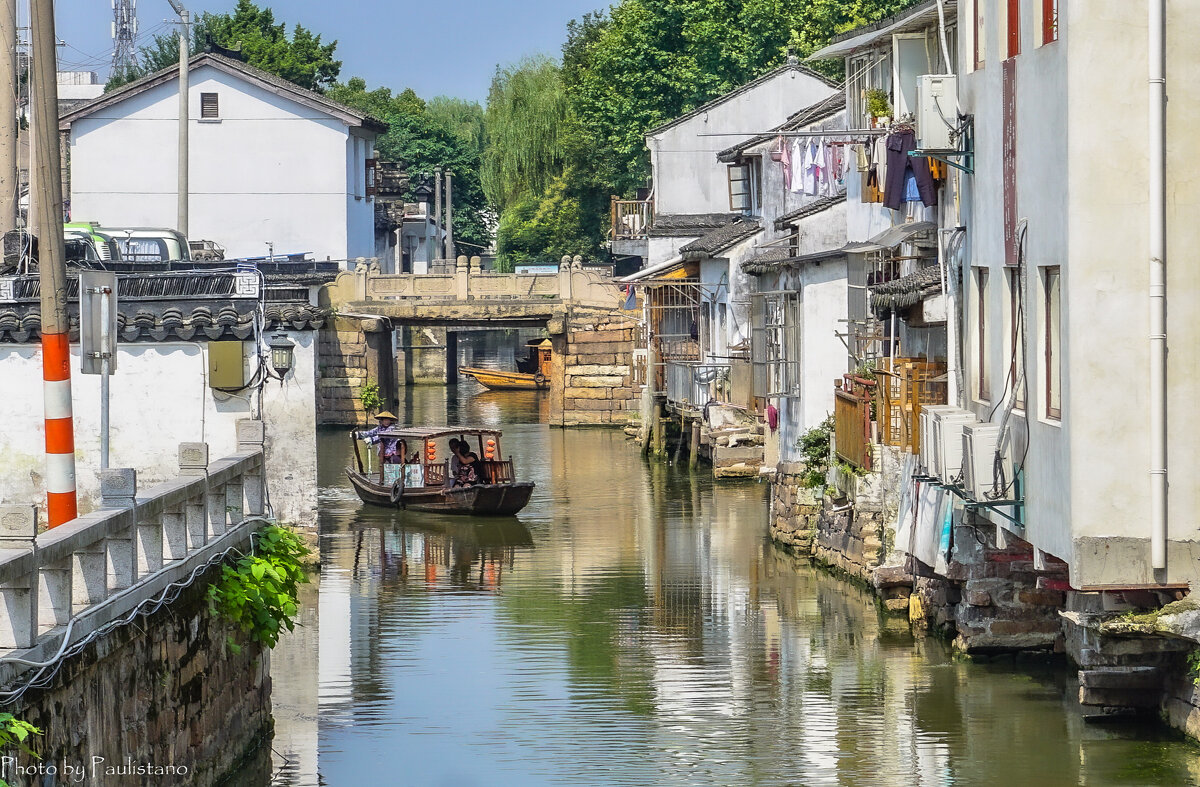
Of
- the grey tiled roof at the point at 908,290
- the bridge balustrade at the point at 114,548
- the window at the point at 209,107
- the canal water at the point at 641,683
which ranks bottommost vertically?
the canal water at the point at 641,683

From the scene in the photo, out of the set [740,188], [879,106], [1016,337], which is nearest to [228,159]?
[740,188]

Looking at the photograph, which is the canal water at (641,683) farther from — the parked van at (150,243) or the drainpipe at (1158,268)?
the parked van at (150,243)

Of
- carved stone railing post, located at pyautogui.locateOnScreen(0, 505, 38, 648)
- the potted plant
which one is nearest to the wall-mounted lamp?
the potted plant

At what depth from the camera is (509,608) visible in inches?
911

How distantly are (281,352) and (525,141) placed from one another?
4800 cm

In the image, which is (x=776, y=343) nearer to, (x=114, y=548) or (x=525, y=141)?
(x=114, y=548)

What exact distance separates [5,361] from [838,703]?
1096 cm

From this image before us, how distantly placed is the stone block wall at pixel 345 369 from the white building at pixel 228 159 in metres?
5.02

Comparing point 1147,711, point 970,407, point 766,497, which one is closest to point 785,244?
point 766,497

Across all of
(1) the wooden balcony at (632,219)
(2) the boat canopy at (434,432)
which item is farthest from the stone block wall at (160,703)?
(1) the wooden balcony at (632,219)

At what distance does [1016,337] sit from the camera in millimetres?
15016

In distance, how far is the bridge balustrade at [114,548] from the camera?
8516mm

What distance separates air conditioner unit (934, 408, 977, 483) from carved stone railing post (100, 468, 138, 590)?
8.52 metres

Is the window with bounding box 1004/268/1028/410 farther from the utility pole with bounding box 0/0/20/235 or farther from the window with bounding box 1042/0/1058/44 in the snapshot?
the utility pole with bounding box 0/0/20/235
